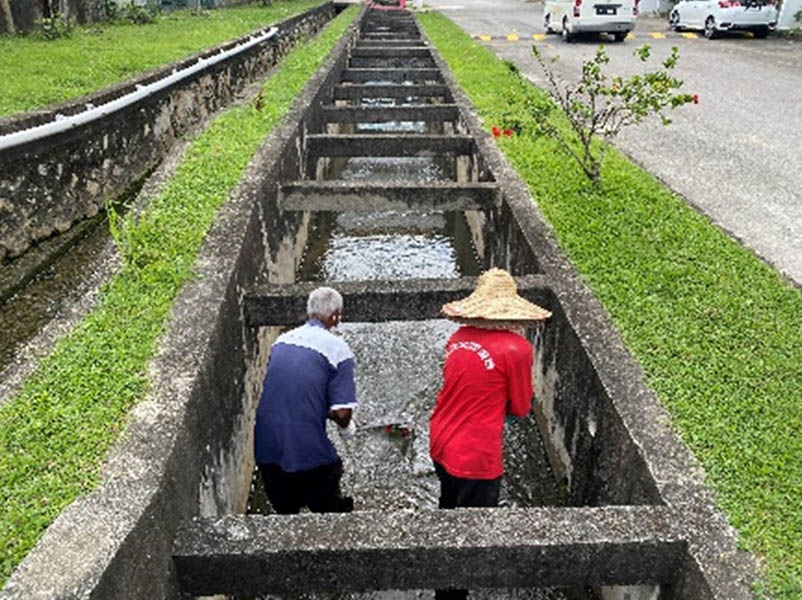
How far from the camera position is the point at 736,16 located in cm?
2558

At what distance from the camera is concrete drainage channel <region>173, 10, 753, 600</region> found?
3439 mm

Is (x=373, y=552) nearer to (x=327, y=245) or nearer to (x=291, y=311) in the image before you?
(x=291, y=311)

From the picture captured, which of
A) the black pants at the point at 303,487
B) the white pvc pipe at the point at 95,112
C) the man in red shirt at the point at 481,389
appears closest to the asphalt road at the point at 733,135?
the man in red shirt at the point at 481,389

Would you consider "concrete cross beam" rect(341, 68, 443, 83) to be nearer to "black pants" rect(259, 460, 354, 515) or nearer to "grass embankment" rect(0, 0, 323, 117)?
"grass embankment" rect(0, 0, 323, 117)

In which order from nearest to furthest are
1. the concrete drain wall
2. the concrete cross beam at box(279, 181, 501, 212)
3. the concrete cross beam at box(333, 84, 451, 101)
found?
1. the concrete drain wall
2. the concrete cross beam at box(279, 181, 501, 212)
3. the concrete cross beam at box(333, 84, 451, 101)

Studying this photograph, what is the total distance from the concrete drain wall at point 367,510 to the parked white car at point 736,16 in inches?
916

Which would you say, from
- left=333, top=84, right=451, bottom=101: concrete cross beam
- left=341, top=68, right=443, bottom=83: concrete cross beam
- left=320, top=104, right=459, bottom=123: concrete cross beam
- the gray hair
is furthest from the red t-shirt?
left=341, top=68, right=443, bottom=83: concrete cross beam

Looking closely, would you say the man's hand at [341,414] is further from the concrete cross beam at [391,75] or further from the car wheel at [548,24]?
the car wheel at [548,24]

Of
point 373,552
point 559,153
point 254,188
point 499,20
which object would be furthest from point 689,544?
point 499,20

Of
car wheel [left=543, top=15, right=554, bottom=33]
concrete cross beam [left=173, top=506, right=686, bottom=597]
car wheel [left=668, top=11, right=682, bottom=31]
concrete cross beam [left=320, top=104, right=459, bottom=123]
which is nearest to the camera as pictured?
concrete cross beam [left=173, top=506, right=686, bottom=597]

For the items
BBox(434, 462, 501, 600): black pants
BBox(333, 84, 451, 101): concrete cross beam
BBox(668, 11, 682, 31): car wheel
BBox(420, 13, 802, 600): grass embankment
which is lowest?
BBox(434, 462, 501, 600): black pants

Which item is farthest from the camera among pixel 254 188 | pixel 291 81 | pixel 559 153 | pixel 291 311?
pixel 291 81

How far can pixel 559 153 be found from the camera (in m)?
9.73

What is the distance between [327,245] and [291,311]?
5223mm
